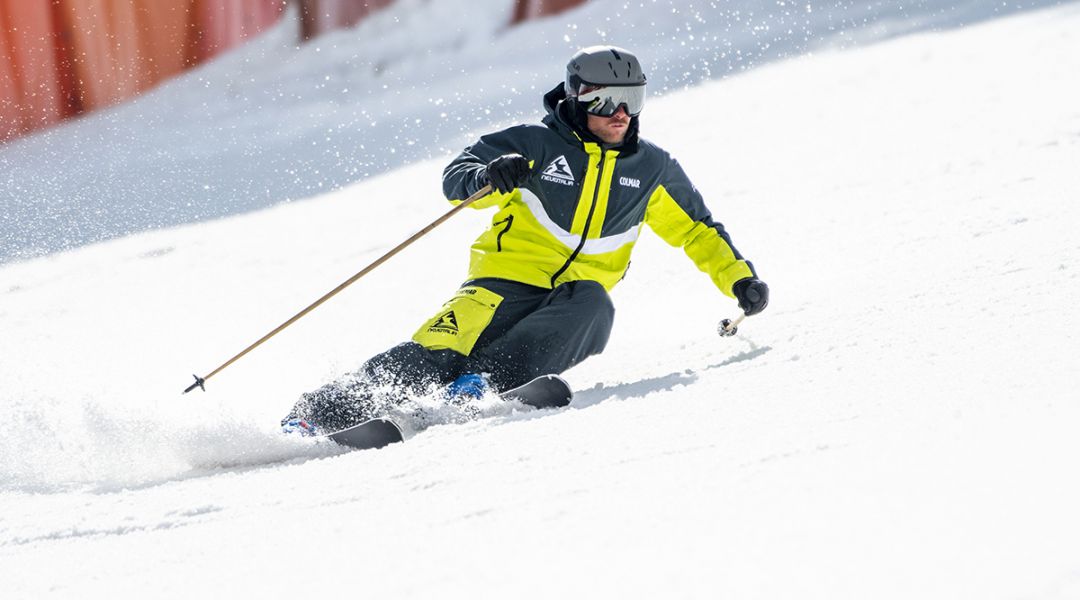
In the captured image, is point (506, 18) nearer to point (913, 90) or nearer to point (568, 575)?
point (913, 90)

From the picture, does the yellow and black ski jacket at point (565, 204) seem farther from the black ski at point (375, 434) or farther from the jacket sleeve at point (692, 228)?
the black ski at point (375, 434)

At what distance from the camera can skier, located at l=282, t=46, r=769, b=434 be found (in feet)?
11.7

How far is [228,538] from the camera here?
241cm

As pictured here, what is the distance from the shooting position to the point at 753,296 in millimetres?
3840

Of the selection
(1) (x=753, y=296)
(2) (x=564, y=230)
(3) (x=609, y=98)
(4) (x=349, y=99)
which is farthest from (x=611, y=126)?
(4) (x=349, y=99)

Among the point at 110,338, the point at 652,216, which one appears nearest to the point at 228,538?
the point at 652,216

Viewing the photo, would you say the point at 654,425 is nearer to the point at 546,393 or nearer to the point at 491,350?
the point at 546,393

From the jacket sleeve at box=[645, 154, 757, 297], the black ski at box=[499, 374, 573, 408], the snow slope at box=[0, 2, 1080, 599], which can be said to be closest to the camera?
the snow slope at box=[0, 2, 1080, 599]

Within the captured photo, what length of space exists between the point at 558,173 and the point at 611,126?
221 mm

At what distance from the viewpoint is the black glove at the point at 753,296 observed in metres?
3.83

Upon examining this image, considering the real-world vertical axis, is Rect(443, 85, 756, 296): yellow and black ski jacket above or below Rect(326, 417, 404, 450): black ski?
above

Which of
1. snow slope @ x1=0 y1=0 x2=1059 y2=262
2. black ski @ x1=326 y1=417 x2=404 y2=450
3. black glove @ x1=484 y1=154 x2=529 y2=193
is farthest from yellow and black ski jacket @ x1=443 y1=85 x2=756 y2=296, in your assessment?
snow slope @ x1=0 y1=0 x2=1059 y2=262

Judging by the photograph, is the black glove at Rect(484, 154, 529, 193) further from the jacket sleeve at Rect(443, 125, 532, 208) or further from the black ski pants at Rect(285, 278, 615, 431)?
the black ski pants at Rect(285, 278, 615, 431)

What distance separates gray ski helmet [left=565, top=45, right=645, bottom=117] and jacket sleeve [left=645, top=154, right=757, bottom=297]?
0.30 metres
